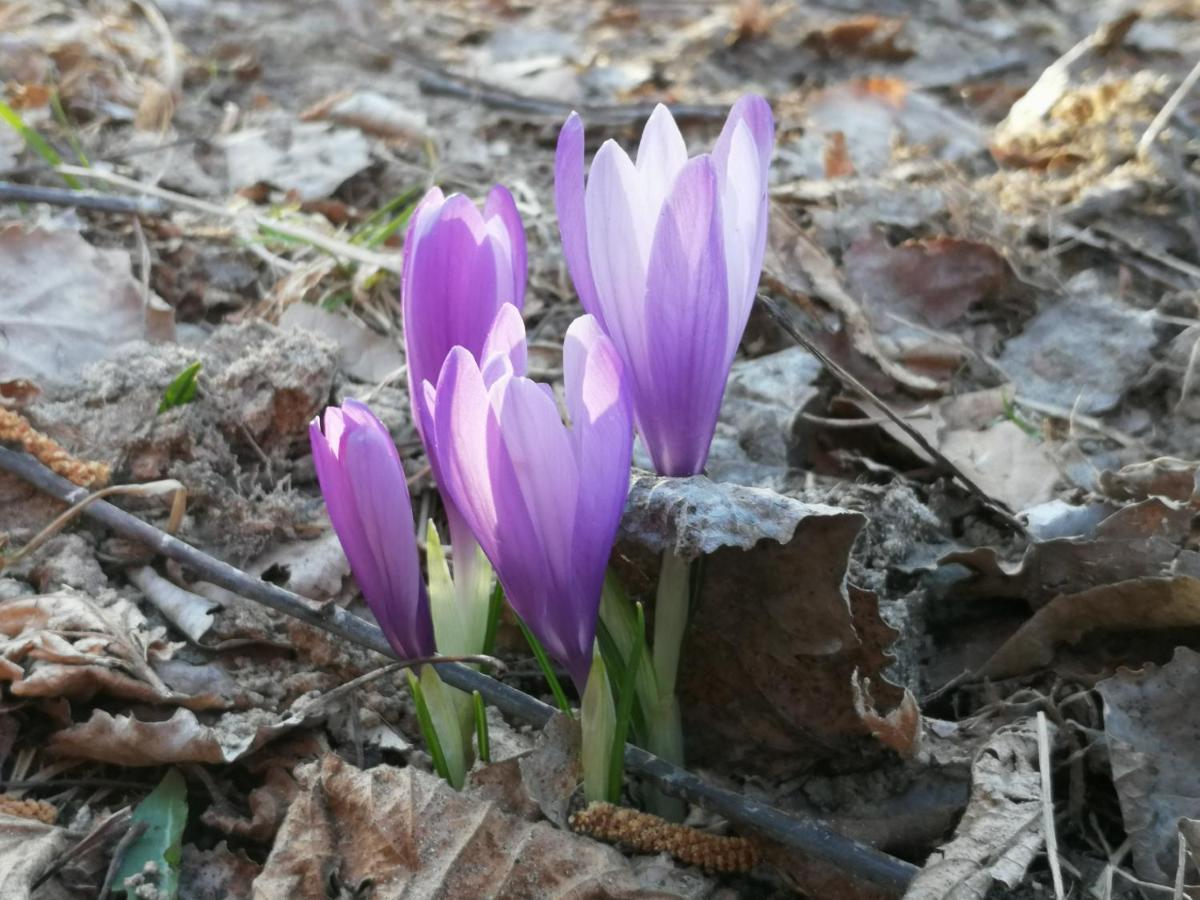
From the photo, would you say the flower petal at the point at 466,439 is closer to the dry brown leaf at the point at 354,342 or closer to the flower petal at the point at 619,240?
the flower petal at the point at 619,240

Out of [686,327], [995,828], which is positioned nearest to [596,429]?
[686,327]

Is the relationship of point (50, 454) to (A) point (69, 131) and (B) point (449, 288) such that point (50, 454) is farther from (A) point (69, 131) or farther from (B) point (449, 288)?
(A) point (69, 131)

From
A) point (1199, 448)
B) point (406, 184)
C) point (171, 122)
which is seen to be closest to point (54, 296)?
point (406, 184)

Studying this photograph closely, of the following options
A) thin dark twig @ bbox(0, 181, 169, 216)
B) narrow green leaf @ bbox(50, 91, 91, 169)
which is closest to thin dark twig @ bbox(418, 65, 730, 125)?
narrow green leaf @ bbox(50, 91, 91, 169)

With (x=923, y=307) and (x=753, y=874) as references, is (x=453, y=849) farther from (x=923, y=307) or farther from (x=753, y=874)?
(x=923, y=307)

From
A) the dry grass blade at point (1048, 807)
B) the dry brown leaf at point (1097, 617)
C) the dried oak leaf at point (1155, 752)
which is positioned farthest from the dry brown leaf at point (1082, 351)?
the dry grass blade at point (1048, 807)
